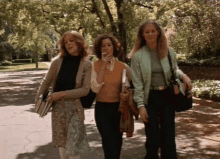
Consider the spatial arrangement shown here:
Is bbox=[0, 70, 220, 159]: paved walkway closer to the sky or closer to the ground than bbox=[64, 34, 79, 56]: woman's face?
closer to the ground

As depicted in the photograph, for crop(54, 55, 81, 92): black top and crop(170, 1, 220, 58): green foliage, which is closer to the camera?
crop(54, 55, 81, 92): black top

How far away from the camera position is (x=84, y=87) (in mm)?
3514

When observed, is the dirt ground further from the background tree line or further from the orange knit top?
the orange knit top

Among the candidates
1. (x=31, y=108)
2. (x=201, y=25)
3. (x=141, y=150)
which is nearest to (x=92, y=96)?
(x=141, y=150)

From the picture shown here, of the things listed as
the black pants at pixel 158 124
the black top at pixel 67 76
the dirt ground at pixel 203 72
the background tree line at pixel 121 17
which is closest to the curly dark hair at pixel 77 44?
the black top at pixel 67 76

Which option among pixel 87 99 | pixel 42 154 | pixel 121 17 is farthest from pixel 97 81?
pixel 121 17

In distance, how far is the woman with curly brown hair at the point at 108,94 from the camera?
11.6 feet

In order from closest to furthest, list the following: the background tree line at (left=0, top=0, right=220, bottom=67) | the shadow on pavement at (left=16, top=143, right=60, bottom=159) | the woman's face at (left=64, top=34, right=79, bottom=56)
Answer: the woman's face at (left=64, top=34, right=79, bottom=56), the shadow on pavement at (left=16, top=143, right=60, bottom=159), the background tree line at (left=0, top=0, right=220, bottom=67)

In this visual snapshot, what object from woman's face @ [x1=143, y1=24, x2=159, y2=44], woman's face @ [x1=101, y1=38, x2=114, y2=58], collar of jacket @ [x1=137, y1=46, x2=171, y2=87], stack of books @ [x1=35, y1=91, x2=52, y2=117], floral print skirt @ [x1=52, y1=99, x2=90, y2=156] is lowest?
floral print skirt @ [x1=52, y1=99, x2=90, y2=156]

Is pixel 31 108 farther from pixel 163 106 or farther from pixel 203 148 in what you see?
pixel 163 106

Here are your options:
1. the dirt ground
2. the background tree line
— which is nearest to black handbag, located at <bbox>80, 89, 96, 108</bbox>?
the background tree line

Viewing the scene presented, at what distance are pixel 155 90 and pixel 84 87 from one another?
2.46ft

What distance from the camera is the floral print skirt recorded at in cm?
346

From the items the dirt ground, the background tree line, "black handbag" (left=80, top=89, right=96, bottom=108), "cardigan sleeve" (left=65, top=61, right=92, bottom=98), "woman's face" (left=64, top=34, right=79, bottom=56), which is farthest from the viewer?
the dirt ground
